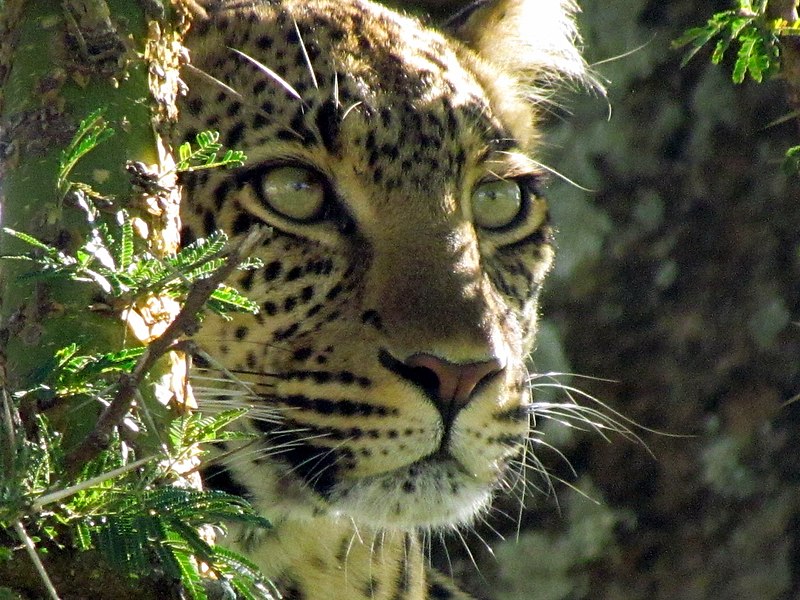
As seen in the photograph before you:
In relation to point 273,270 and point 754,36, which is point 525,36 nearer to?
point 273,270

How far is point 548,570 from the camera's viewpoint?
5.38 meters

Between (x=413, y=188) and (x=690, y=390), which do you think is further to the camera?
(x=690, y=390)

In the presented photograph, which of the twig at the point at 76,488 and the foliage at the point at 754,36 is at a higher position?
the foliage at the point at 754,36

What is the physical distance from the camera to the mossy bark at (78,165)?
192 centimetres

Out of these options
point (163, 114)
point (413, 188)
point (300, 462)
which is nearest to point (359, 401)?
point (300, 462)

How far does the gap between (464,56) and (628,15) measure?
1.43 metres

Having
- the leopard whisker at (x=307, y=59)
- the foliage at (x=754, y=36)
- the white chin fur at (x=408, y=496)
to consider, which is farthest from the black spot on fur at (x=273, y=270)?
the foliage at (x=754, y=36)

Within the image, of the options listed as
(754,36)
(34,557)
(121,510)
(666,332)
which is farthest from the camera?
(666,332)

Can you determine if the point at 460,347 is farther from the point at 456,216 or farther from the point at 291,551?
the point at 291,551

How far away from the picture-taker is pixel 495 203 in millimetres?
3820

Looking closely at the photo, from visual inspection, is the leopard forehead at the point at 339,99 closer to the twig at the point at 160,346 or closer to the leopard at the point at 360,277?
the leopard at the point at 360,277

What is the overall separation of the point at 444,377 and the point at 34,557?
158 centimetres

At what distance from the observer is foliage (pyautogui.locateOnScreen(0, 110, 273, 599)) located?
163 cm

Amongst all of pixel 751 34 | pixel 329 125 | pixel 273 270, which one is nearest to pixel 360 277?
pixel 273 270
